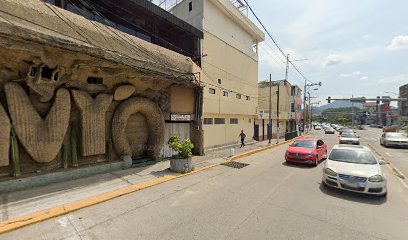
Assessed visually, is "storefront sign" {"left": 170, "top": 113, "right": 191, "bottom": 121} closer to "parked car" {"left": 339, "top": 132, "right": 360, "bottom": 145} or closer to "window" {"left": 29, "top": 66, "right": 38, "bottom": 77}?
"window" {"left": 29, "top": 66, "right": 38, "bottom": 77}

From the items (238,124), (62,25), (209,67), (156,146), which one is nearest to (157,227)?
(156,146)

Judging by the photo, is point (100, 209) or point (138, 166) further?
point (138, 166)

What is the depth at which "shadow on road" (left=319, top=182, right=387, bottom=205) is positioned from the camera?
631 cm

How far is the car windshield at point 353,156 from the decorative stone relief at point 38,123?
36.0ft

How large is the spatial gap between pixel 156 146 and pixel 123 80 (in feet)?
13.1

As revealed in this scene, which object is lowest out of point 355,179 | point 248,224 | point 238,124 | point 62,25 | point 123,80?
point 248,224

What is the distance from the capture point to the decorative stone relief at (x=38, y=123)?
680cm

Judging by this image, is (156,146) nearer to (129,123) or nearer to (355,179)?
(129,123)

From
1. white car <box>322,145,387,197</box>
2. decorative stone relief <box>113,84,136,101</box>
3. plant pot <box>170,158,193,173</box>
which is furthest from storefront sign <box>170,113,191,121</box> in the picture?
white car <box>322,145,387,197</box>

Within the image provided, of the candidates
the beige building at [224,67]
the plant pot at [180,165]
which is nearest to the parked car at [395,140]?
the beige building at [224,67]

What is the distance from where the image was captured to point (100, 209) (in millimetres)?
5668

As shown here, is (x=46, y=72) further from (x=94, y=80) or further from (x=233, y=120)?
(x=233, y=120)

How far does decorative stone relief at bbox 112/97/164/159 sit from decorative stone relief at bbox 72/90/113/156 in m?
0.63

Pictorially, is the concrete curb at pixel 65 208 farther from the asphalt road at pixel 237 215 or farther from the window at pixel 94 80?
the window at pixel 94 80
